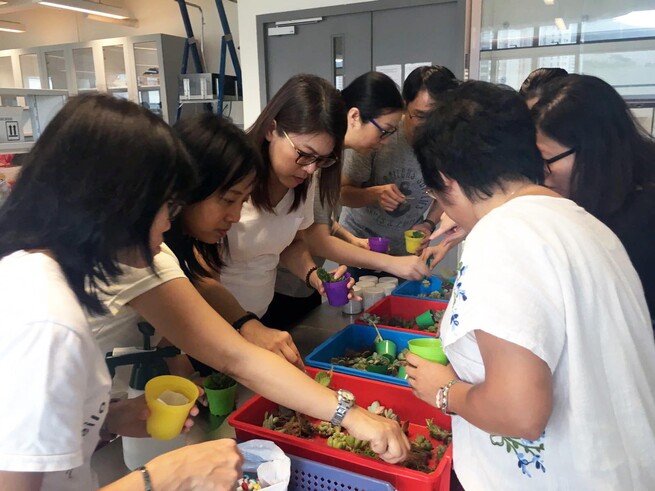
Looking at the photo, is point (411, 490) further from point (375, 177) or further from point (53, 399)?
point (375, 177)

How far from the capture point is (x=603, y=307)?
804mm

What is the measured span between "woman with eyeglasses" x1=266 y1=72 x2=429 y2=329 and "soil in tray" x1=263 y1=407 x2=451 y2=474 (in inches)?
24.2

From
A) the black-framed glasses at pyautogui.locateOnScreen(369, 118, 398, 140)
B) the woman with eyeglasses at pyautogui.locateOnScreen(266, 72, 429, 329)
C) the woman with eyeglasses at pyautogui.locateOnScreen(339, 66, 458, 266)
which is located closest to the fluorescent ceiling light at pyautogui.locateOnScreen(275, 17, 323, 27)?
the woman with eyeglasses at pyautogui.locateOnScreen(339, 66, 458, 266)

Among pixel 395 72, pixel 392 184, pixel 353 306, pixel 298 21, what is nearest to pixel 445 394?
pixel 353 306

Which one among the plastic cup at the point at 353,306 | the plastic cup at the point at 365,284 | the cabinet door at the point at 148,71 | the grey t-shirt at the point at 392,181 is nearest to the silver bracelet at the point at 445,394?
the plastic cup at the point at 353,306

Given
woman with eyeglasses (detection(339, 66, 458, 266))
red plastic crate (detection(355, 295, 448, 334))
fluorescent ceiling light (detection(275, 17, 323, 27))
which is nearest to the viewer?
red plastic crate (detection(355, 295, 448, 334))

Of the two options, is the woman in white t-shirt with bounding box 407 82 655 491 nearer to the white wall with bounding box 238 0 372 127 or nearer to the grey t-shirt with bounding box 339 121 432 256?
the grey t-shirt with bounding box 339 121 432 256

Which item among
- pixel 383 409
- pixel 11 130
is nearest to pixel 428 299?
pixel 383 409

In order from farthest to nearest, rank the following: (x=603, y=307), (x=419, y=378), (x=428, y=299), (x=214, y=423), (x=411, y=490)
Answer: (x=428, y=299) → (x=214, y=423) → (x=419, y=378) → (x=411, y=490) → (x=603, y=307)

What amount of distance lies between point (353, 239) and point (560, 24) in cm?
230

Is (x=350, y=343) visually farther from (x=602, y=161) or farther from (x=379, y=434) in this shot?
(x=602, y=161)

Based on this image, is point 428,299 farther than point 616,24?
No

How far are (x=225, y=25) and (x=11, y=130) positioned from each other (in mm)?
2262

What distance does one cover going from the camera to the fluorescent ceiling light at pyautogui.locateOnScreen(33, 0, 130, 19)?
17.6 feet
